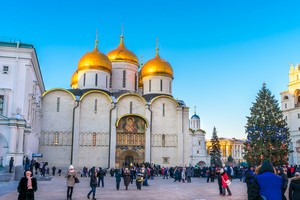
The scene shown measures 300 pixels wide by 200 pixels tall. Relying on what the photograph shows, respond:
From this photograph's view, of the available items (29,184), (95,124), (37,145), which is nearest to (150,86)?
(95,124)

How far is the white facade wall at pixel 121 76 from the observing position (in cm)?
4803

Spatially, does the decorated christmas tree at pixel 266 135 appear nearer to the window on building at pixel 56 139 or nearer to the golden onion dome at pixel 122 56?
the golden onion dome at pixel 122 56

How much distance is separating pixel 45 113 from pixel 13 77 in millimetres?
13594

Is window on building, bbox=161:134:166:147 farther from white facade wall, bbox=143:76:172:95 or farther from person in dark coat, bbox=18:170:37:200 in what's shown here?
person in dark coat, bbox=18:170:37:200

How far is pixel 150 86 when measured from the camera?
153 ft

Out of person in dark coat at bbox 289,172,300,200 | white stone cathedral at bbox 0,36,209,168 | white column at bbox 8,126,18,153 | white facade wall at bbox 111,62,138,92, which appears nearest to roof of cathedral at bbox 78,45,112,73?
white stone cathedral at bbox 0,36,209,168

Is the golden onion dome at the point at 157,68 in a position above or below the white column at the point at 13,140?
above

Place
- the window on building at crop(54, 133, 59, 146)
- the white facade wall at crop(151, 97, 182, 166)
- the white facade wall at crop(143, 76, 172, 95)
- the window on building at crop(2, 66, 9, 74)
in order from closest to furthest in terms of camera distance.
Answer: the window on building at crop(2, 66, 9, 74), the window on building at crop(54, 133, 59, 146), the white facade wall at crop(151, 97, 182, 166), the white facade wall at crop(143, 76, 172, 95)

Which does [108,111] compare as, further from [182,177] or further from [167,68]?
[182,177]

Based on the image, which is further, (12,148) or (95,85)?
(95,85)

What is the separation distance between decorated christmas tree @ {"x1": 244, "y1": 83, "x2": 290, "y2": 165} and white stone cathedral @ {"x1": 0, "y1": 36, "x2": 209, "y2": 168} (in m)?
10.8

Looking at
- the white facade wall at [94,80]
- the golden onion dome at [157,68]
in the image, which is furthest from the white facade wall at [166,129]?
the white facade wall at [94,80]

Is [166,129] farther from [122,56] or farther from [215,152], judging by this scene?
[215,152]

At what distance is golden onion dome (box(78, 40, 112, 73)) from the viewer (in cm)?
4462
